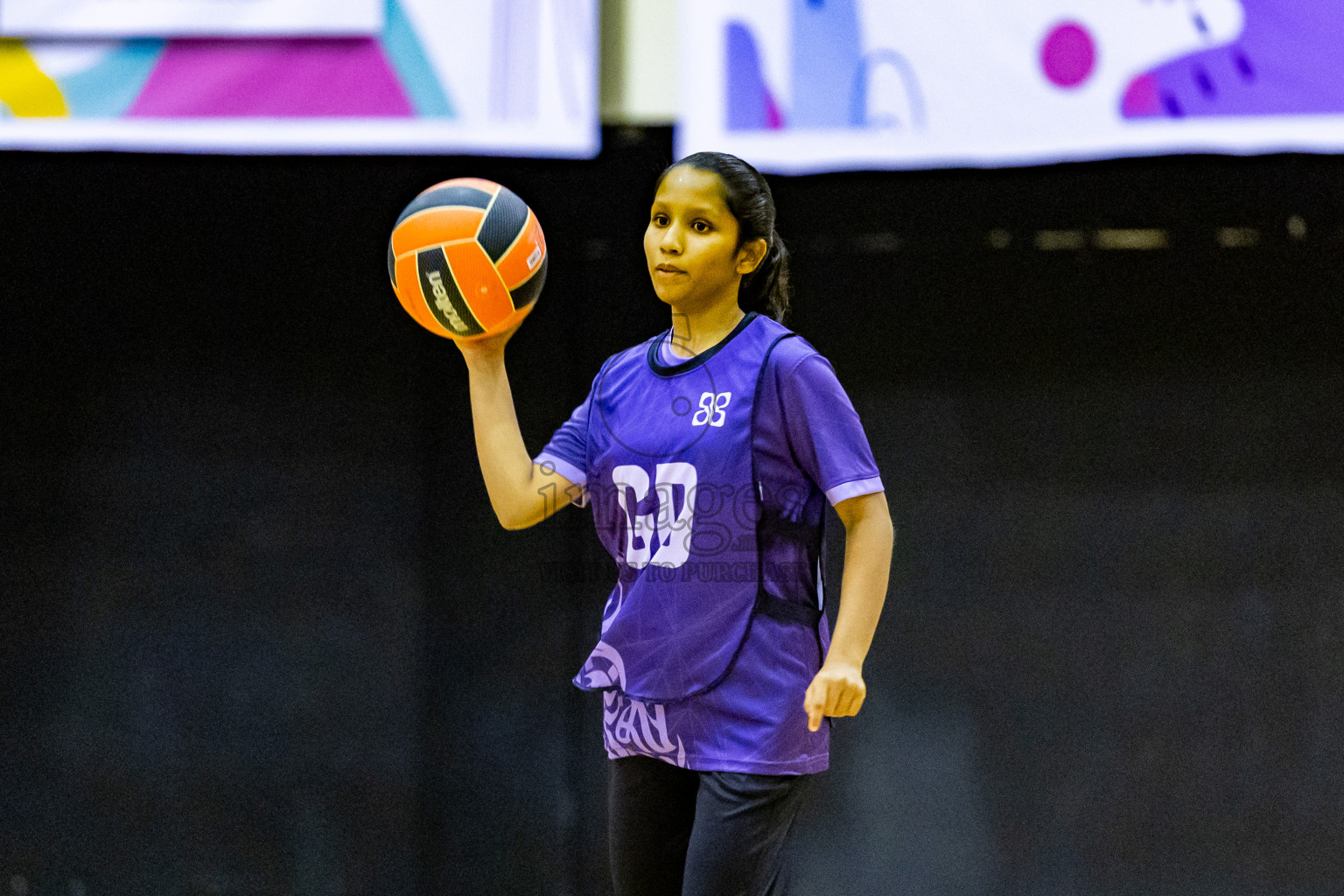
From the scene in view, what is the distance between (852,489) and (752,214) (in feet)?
Answer: 1.73

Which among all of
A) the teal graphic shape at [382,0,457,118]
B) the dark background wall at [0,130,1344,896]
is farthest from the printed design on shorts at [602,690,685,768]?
the teal graphic shape at [382,0,457,118]

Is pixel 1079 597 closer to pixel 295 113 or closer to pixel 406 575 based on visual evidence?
pixel 406 575

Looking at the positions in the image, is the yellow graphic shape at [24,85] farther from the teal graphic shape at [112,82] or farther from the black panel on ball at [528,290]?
the black panel on ball at [528,290]

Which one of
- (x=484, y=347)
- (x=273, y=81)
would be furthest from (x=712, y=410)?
(x=273, y=81)

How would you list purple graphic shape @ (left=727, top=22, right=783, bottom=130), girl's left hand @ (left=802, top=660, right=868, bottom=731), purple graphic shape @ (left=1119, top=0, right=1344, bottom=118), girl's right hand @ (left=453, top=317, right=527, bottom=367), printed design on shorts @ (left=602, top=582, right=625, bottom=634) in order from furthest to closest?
purple graphic shape @ (left=727, top=22, right=783, bottom=130) → purple graphic shape @ (left=1119, top=0, right=1344, bottom=118) → girl's right hand @ (left=453, top=317, right=527, bottom=367) → printed design on shorts @ (left=602, top=582, right=625, bottom=634) → girl's left hand @ (left=802, top=660, right=868, bottom=731)

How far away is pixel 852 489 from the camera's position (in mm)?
1775

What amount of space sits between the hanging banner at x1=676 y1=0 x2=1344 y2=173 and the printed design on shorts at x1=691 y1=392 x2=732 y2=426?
1717 millimetres

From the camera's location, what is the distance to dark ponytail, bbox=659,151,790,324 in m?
1.94

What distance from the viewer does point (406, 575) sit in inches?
146

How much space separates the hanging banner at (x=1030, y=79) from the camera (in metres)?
3.25

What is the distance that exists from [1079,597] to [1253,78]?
1.63 m

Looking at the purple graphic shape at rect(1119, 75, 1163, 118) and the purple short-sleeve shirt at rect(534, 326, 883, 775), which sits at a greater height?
the purple graphic shape at rect(1119, 75, 1163, 118)

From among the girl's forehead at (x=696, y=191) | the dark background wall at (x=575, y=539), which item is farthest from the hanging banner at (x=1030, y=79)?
the girl's forehead at (x=696, y=191)

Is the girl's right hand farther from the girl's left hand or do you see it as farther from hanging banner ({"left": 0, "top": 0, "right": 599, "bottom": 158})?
hanging banner ({"left": 0, "top": 0, "right": 599, "bottom": 158})
